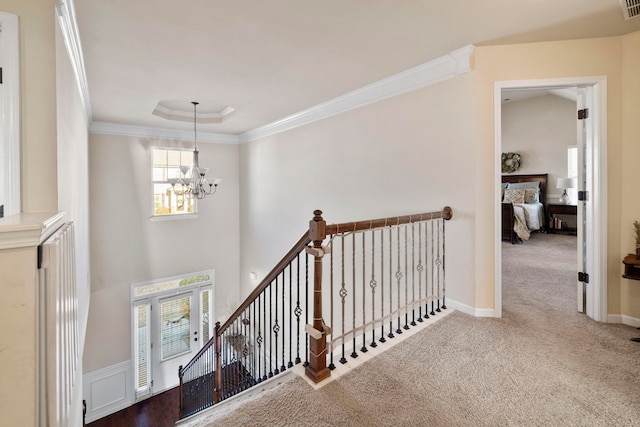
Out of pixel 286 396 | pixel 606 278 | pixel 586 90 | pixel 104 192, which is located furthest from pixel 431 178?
pixel 104 192

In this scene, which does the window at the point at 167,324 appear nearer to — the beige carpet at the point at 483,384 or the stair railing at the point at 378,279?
the stair railing at the point at 378,279

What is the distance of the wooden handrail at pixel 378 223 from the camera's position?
6.18 ft

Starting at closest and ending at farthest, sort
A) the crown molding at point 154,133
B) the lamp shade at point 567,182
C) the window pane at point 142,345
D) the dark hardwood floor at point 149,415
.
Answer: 1. the dark hardwood floor at point 149,415
2. the crown molding at point 154,133
3. the window pane at point 142,345
4. the lamp shade at point 567,182

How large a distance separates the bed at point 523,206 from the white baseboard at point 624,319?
3448 millimetres

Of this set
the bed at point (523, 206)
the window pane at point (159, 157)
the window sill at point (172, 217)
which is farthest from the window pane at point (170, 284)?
the bed at point (523, 206)

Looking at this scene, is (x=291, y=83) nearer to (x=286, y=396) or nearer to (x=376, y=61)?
(x=376, y=61)

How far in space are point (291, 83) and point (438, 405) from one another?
3.18 m

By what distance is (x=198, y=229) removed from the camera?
594cm

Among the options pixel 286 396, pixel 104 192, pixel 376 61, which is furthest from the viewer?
pixel 104 192

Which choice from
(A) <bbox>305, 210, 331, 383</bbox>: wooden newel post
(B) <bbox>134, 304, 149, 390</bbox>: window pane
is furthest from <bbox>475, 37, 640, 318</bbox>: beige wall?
(B) <bbox>134, 304, 149, 390</bbox>: window pane

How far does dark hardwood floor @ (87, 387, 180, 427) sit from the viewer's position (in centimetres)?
462

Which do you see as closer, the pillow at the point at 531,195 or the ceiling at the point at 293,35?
the ceiling at the point at 293,35

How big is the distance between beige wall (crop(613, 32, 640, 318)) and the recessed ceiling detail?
4.33 meters

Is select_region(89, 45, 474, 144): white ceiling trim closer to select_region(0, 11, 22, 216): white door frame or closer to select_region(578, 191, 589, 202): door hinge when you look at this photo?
select_region(578, 191, 589, 202): door hinge
